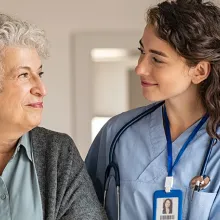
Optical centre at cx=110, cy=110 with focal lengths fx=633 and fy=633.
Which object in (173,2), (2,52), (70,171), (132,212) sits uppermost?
(173,2)

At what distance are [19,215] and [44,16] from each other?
284 cm

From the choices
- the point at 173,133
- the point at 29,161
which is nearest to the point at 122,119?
the point at 173,133

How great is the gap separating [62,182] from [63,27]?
2.74m

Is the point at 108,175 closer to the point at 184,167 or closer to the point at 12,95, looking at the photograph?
the point at 184,167

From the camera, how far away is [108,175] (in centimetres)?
219

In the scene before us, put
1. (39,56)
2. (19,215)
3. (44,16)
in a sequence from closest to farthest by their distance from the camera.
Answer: (19,215) < (39,56) < (44,16)

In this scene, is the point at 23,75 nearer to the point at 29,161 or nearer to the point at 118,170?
the point at 29,161

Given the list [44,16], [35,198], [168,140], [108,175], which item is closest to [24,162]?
[35,198]

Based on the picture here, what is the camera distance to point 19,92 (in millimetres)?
2041

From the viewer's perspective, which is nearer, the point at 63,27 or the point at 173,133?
the point at 173,133

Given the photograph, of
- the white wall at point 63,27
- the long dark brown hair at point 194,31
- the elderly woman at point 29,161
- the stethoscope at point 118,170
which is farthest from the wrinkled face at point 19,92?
the white wall at point 63,27

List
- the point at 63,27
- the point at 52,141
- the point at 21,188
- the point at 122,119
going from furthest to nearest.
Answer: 1. the point at 63,27
2. the point at 122,119
3. the point at 52,141
4. the point at 21,188

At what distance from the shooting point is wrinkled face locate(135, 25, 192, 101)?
2.10m

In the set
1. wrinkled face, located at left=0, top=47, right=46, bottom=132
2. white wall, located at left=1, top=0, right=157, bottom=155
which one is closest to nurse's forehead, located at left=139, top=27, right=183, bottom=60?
wrinkled face, located at left=0, top=47, right=46, bottom=132
